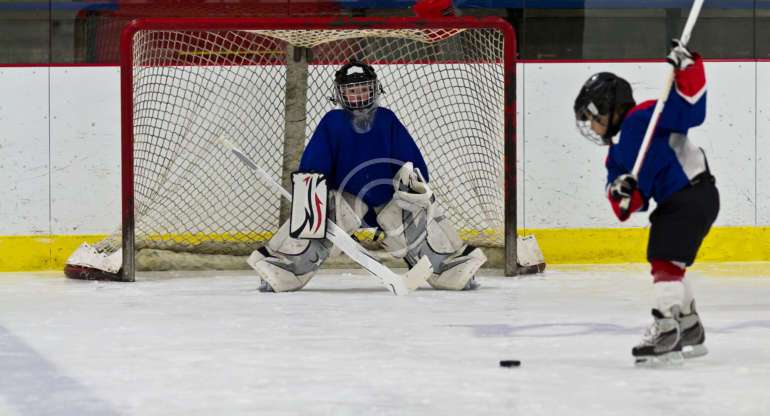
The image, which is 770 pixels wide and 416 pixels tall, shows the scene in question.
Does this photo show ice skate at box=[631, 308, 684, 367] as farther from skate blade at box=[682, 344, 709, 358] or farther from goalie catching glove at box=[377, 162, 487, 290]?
goalie catching glove at box=[377, 162, 487, 290]

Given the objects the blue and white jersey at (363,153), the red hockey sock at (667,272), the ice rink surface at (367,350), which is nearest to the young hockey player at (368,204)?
the blue and white jersey at (363,153)

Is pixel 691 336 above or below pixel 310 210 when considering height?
below

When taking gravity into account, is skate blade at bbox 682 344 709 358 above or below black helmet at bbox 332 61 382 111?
below

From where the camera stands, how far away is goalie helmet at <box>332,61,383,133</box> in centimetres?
549

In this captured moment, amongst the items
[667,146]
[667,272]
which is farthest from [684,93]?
[667,272]

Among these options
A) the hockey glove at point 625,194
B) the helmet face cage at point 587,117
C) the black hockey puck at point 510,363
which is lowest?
the black hockey puck at point 510,363

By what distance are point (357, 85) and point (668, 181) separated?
209cm

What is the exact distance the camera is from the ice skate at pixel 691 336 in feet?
11.9

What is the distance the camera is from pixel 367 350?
3.84m

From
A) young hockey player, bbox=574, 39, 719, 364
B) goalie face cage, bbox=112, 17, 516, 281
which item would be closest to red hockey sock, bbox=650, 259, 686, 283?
young hockey player, bbox=574, 39, 719, 364

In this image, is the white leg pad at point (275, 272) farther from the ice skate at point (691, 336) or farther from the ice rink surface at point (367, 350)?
the ice skate at point (691, 336)

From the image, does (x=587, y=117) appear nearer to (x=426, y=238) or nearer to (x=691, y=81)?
(x=691, y=81)

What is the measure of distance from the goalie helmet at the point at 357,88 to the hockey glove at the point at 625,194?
2.08m

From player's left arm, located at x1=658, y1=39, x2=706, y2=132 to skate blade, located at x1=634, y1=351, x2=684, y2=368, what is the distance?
57 centimetres
